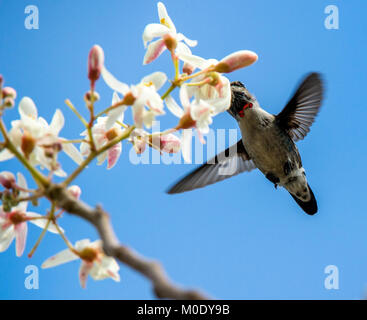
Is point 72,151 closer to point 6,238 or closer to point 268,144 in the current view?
point 6,238

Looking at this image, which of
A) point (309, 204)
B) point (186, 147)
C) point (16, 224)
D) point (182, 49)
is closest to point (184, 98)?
point (186, 147)

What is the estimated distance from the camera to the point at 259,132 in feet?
11.4

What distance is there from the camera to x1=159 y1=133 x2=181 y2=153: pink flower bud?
145cm

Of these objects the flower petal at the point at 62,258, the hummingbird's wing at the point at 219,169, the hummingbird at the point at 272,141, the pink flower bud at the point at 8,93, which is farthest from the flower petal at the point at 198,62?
the hummingbird at the point at 272,141

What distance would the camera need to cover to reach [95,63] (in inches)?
49.6

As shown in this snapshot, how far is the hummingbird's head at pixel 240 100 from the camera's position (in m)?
3.55

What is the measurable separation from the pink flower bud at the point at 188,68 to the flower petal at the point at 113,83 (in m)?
0.29

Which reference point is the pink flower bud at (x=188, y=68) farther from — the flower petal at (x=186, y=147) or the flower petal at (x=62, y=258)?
the flower petal at (x=62, y=258)

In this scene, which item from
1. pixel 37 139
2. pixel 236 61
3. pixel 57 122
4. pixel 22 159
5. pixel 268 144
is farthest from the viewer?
pixel 268 144

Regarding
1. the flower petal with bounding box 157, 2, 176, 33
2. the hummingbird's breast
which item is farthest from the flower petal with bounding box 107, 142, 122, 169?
A: the hummingbird's breast

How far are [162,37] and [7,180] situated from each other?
0.69 m

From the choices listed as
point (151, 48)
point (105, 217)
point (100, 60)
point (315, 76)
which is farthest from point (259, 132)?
point (105, 217)

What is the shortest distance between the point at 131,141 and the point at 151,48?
336mm

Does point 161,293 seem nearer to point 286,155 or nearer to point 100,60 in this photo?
point 100,60
